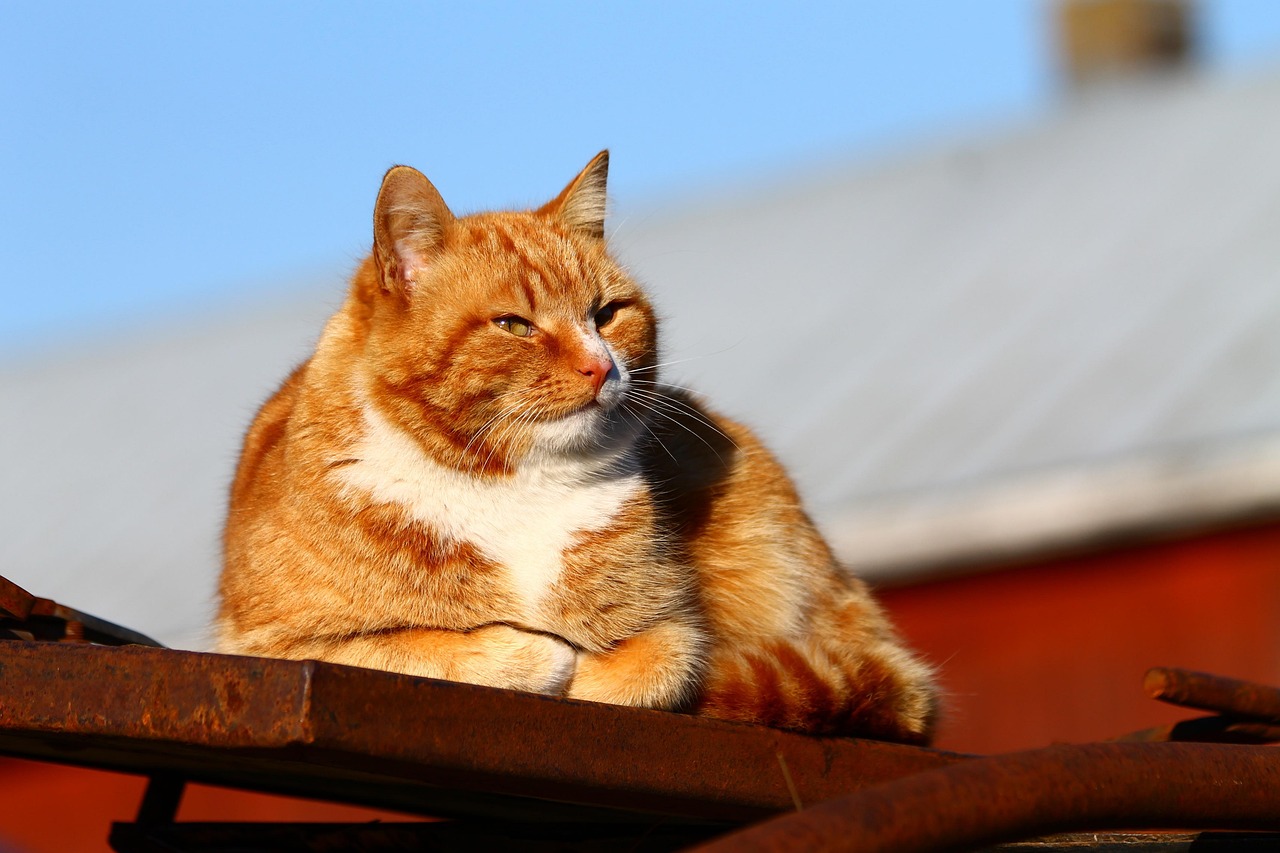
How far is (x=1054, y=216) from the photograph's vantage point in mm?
9352

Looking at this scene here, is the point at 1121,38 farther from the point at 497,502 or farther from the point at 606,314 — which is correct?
the point at 497,502

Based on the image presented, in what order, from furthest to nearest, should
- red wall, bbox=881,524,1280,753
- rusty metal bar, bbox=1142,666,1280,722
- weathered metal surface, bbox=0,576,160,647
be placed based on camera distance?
red wall, bbox=881,524,1280,753 < rusty metal bar, bbox=1142,666,1280,722 < weathered metal surface, bbox=0,576,160,647

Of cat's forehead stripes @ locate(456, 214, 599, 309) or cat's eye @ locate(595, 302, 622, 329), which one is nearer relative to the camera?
cat's forehead stripes @ locate(456, 214, 599, 309)

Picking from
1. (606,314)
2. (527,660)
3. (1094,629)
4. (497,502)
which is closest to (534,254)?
(606,314)

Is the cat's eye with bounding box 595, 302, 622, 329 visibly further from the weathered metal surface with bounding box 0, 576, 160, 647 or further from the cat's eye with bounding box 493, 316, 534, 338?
the weathered metal surface with bounding box 0, 576, 160, 647

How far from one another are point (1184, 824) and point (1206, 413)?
→ 5.51 m

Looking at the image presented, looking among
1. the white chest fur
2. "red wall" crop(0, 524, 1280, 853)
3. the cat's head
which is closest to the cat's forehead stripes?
the cat's head

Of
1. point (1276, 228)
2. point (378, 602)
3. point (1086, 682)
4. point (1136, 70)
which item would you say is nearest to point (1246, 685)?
point (378, 602)

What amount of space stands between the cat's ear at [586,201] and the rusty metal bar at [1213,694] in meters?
1.21

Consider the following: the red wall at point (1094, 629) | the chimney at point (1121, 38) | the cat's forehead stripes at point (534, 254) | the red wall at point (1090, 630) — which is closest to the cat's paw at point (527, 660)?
the cat's forehead stripes at point (534, 254)

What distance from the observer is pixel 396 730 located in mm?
1346

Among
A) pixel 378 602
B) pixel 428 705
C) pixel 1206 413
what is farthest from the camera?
pixel 1206 413

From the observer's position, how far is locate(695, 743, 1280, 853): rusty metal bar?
118 cm

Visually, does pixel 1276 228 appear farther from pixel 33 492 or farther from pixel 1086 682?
pixel 33 492
